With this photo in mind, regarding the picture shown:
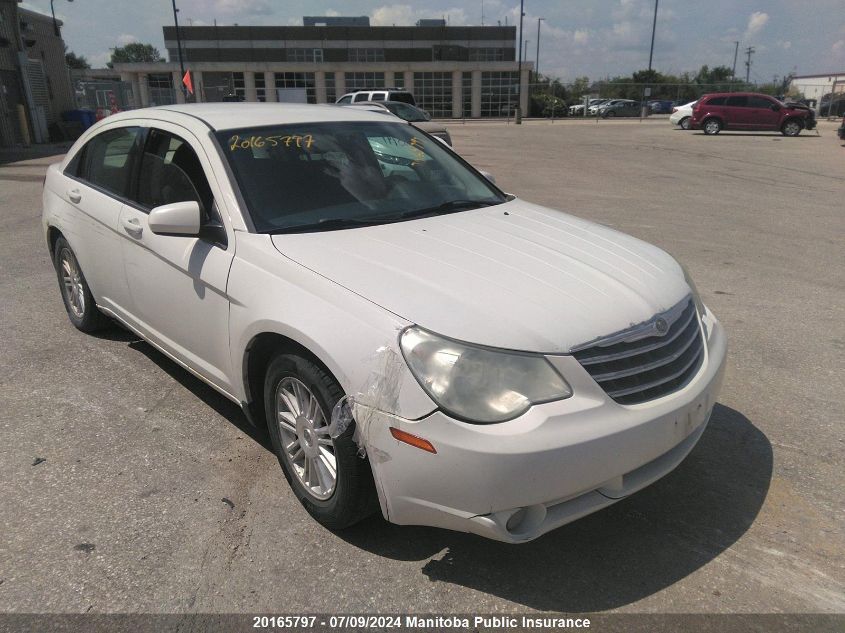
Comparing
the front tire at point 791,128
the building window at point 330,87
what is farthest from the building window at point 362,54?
the front tire at point 791,128

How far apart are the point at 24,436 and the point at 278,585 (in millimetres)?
2007

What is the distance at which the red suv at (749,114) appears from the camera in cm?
2908

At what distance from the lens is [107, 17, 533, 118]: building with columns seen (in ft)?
206

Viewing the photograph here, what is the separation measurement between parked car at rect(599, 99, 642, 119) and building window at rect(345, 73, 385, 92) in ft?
72.6

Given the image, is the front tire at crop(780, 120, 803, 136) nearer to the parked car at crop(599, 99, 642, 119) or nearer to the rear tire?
the rear tire

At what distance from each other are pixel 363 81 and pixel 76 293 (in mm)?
63812

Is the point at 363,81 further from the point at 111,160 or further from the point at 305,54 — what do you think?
the point at 111,160

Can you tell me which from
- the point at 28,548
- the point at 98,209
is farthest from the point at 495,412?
the point at 98,209

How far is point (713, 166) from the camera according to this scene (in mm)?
17109

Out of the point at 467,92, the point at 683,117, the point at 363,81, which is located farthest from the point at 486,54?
the point at 683,117

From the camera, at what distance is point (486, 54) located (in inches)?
2653

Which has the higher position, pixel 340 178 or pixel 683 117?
pixel 340 178

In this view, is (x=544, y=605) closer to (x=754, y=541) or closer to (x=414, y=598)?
(x=414, y=598)

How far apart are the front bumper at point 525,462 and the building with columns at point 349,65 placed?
6121cm
